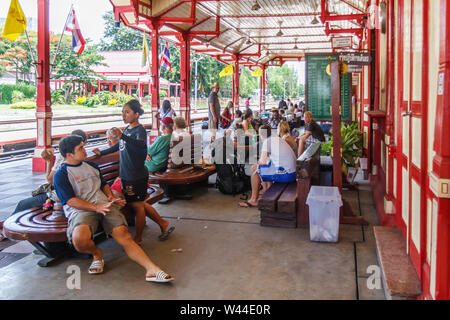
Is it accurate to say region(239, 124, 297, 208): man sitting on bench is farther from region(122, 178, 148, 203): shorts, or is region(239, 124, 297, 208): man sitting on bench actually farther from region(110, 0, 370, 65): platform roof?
region(110, 0, 370, 65): platform roof

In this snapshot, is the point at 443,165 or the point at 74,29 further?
the point at 74,29

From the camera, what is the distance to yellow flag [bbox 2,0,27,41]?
8.48m

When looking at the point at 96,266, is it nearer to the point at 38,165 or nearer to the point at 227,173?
the point at 227,173

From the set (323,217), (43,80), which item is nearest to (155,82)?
(43,80)

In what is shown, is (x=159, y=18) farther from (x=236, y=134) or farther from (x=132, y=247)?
(x=132, y=247)

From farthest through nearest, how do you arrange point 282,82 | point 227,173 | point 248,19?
point 282,82
point 248,19
point 227,173

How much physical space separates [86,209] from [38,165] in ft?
20.5

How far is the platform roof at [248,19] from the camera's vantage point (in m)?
11.9

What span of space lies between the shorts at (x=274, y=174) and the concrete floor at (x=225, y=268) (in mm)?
871

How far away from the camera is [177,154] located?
7.14 metres

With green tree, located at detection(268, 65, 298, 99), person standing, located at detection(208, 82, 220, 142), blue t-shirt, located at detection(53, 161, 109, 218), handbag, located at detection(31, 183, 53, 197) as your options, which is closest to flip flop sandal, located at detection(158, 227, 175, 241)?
blue t-shirt, located at detection(53, 161, 109, 218)

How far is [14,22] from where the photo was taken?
27.9ft

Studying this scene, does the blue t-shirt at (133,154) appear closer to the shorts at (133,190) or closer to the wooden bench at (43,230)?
the shorts at (133,190)

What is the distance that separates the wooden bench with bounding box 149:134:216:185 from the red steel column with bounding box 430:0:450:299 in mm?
4452
